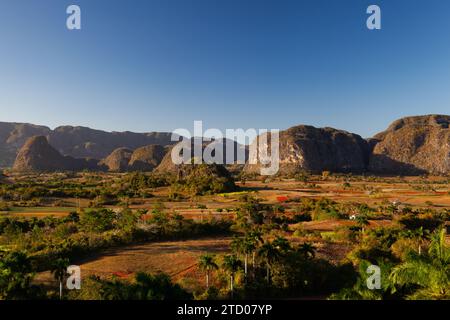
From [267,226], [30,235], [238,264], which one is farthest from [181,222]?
[238,264]

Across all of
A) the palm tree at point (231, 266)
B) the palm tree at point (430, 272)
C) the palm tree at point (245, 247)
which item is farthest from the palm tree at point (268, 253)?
the palm tree at point (430, 272)

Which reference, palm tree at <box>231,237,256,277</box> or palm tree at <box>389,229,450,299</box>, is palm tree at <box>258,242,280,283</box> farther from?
palm tree at <box>389,229,450,299</box>

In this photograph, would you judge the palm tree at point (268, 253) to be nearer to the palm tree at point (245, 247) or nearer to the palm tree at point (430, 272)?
the palm tree at point (245, 247)

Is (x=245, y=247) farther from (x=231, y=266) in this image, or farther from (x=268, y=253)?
(x=231, y=266)

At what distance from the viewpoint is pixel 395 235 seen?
30.7 metres

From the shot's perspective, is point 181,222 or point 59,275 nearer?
point 59,275

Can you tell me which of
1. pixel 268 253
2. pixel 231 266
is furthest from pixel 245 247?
pixel 231 266

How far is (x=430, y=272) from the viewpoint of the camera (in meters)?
13.2

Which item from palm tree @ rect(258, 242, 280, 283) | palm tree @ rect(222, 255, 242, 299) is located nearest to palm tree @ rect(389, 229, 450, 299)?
palm tree @ rect(258, 242, 280, 283)

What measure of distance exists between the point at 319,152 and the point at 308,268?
18013cm

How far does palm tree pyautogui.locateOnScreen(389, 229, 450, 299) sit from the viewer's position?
12992 mm

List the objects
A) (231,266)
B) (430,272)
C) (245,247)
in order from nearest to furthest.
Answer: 1. (430,272)
2. (231,266)
3. (245,247)
